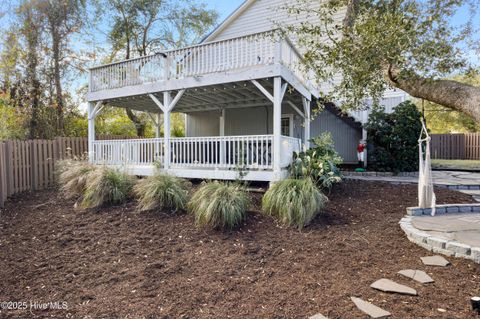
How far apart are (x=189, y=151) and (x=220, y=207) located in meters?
3.88

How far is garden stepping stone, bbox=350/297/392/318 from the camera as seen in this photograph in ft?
7.69

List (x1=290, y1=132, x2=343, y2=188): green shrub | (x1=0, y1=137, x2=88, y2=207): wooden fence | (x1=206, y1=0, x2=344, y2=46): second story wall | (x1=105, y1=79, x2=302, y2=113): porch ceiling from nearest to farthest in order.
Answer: (x1=290, y1=132, x2=343, y2=188): green shrub → (x1=0, y1=137, x2=88, y2=207): wooden fence → (x1=105, y1=79, x2=302, y2=113): porch ceiling → (x1=206, y1=0, x2=344, y2=46): second story wall

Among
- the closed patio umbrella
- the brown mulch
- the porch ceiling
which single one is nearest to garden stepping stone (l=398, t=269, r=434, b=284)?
the brown mulch

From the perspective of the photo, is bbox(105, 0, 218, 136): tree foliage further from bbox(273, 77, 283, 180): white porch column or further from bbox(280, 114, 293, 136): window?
bbox(273, 77, 283, 180): white porch column

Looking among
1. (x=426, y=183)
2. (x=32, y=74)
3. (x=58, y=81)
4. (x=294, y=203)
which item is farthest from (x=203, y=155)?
(x=32, y=74)

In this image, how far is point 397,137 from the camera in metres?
8.65

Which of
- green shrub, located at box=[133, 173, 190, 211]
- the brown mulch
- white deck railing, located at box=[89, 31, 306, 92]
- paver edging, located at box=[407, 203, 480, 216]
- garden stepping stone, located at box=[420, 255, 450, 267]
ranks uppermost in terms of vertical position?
white deck railing, located at box=[89, 31, 306, 92]

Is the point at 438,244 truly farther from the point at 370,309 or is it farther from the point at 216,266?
the point at 216,266

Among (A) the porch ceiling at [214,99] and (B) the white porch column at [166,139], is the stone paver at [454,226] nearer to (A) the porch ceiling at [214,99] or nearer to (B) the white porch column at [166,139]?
(A) the porch ceiling at [214,99]

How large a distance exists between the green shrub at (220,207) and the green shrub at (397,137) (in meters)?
5.94

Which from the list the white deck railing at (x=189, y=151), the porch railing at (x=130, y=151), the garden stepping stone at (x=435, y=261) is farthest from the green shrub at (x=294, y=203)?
the porch railing at (x=130, y=151)

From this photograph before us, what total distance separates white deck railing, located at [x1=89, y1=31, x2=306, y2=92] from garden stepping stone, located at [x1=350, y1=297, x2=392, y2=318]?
418 cm

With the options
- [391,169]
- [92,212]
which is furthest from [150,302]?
[391,169]

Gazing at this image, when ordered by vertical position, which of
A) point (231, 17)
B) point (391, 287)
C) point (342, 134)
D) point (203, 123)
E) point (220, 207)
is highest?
point (231, 17)
